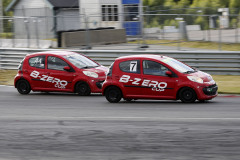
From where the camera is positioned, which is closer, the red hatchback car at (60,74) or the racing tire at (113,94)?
the racing tire at (113,94)

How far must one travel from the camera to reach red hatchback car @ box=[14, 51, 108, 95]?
1677cm

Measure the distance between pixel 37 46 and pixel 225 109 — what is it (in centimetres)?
1428

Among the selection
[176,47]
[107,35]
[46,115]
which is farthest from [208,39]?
[46,115]

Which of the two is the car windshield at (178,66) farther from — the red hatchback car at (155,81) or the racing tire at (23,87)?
the racing tire at (23,87)

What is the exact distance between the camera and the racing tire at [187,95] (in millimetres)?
14023

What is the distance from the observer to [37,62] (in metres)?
17.7

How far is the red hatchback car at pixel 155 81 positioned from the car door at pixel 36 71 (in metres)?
3.17

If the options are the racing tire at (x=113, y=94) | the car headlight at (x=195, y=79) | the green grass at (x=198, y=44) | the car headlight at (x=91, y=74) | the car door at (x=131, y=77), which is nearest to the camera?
the car headlight at (x=195, y=79)

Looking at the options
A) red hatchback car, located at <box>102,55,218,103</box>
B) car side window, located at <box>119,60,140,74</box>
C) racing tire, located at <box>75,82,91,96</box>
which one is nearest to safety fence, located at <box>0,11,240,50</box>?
racing tire, located at <box>75,82,91,96</box>

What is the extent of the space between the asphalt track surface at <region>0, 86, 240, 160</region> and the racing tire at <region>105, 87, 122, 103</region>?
0.24m

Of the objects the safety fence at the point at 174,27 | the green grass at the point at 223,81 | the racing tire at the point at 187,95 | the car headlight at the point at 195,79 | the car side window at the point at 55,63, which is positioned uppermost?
the safety fence at the point at 174,27

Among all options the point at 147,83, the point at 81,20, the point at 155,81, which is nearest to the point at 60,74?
the point at 147,83

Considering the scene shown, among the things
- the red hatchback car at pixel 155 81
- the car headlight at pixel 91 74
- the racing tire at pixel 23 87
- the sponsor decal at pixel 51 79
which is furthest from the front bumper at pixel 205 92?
the racing tire at pixel 23 87

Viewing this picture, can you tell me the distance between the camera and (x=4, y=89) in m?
19.8
